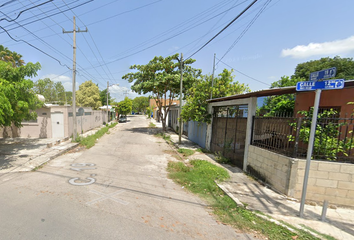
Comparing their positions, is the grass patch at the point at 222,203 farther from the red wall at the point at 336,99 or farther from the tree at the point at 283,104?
the tree at the point at 283,104

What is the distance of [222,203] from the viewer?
423 cm

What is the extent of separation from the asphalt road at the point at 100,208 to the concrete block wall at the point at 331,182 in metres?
2.80

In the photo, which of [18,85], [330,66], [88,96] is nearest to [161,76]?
[18,85]

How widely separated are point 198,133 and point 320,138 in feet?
28.2

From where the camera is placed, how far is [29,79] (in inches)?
293

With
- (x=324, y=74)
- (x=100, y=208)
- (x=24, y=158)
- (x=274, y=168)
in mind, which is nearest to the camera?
(x=324, y=74)

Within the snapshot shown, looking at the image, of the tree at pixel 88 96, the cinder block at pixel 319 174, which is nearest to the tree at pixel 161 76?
the cinder block at pixel 319 174

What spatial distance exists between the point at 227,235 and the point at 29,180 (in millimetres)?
5904

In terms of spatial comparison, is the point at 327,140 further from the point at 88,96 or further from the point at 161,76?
the point at 88,96

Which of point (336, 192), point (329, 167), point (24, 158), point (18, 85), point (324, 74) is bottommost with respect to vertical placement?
point (24, 158)

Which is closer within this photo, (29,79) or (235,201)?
(235,201)

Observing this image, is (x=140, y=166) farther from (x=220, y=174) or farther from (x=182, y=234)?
(x=182, y=234)

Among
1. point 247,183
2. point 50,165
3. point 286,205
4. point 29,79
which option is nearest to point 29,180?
point 50,165

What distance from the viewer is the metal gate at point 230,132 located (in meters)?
7.25
